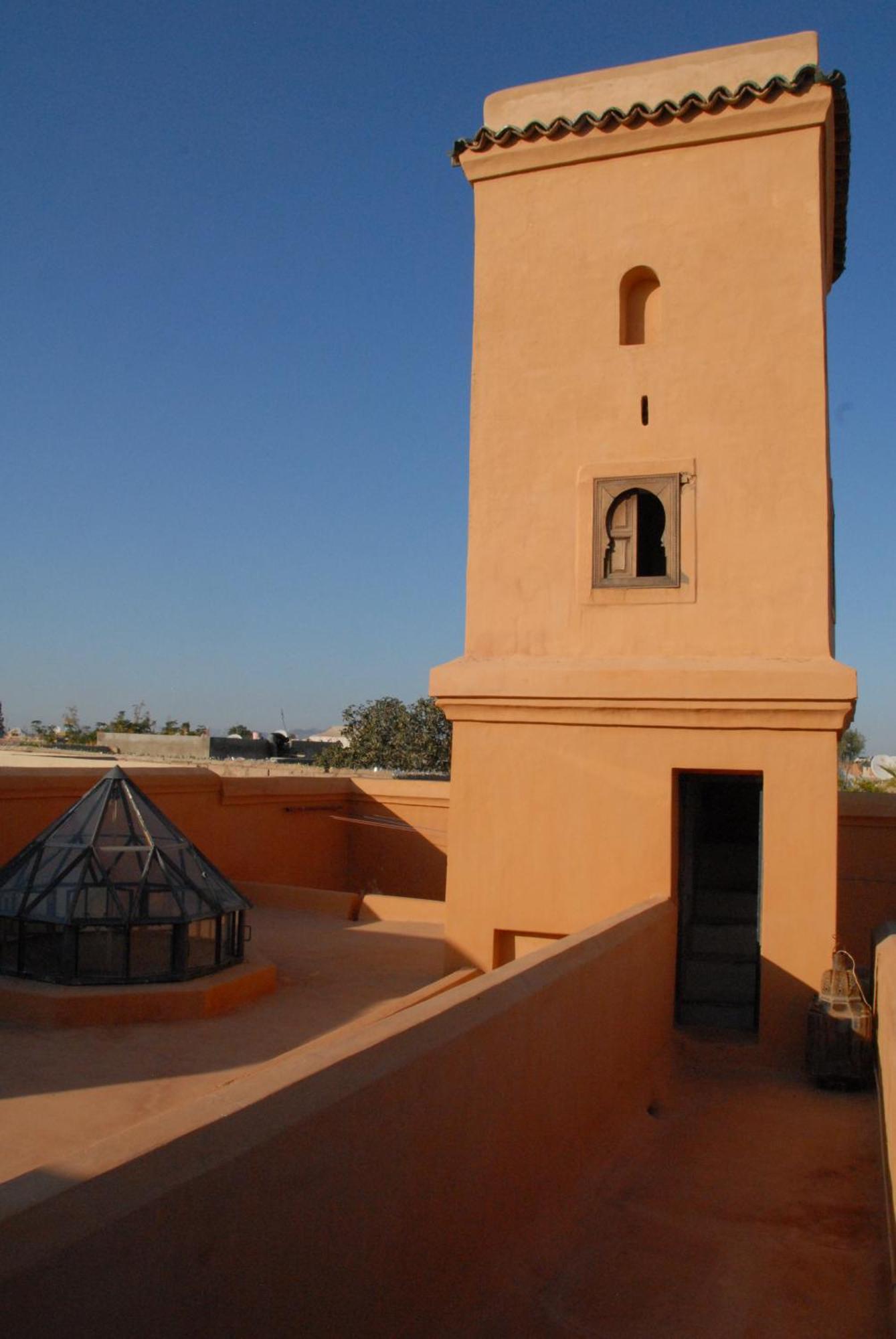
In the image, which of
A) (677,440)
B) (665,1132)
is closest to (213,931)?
(665,1132)

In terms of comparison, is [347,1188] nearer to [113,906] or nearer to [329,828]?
[113,906]

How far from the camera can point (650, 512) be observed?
10391 mm

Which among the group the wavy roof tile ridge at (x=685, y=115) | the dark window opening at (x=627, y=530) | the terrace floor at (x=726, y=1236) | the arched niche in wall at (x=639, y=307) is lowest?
the terrace floor at (x=726, y=1236)

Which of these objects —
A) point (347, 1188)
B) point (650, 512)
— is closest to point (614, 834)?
point (650, 512)

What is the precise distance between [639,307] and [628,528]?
6.87 feet

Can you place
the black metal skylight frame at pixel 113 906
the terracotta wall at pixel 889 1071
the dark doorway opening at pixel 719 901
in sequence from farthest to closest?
the black metal skylight frame at pixel 113 906, the dark doorway opening at pixel 719 901, the terracotta wall at pixel 889 1071

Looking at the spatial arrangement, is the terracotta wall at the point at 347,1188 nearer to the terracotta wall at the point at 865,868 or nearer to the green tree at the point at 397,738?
the terracotta wall at the point at 865,868

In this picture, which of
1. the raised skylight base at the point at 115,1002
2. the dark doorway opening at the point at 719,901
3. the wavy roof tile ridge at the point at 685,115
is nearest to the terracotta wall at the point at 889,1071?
the dark doorway opening at the point at 719,901

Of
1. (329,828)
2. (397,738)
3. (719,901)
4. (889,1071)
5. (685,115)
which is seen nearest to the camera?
(889,1071)

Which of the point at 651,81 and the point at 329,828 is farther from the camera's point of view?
the point at 329,828

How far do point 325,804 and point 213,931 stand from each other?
26.4 feet

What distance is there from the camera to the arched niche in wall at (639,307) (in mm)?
10227

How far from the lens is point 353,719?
40344mm

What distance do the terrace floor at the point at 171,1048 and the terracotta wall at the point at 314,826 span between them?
338cm
